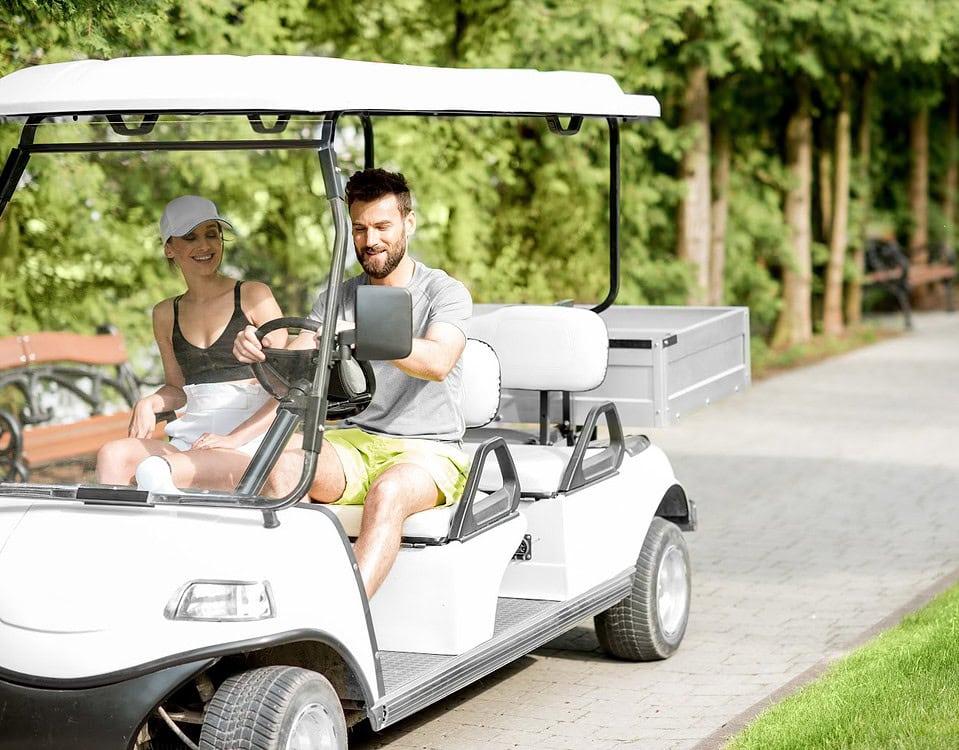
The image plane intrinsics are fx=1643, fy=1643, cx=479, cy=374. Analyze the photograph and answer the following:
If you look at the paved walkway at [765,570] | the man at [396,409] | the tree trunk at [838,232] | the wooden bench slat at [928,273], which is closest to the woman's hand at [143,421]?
the man at [396,409]

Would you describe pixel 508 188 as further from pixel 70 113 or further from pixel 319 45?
pixel 70 113

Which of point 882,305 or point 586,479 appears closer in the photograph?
point 586,479

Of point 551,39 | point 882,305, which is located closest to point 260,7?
point 551,39

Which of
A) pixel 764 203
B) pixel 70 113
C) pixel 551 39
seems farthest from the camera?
pixel 764 203

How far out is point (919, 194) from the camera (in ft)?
63.4

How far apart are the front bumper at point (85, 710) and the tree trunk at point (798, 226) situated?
38.8ft

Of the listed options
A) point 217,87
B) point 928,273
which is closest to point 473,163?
point 217,87

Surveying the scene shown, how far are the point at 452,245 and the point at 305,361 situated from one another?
20.0 ft

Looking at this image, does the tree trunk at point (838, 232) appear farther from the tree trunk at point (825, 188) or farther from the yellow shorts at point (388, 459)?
the yellow shorts at point (388, 459)

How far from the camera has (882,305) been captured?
19625 mm

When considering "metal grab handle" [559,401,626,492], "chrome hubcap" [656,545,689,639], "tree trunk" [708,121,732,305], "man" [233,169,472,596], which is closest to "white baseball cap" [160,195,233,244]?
"man" [233,169,472,596]

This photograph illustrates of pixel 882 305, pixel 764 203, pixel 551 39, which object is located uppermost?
pixel 551 39

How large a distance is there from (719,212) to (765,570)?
7.09 metres

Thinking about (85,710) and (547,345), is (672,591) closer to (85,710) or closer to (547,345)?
(547,345)
